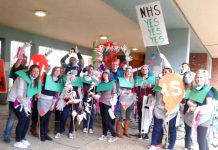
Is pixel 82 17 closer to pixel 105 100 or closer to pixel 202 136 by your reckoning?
pixel 105 100

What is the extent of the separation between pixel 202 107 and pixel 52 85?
2.28 m

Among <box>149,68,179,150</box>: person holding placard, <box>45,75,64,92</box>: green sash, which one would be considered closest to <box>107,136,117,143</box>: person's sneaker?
<box>149,68,179,150</box>: person holding placard

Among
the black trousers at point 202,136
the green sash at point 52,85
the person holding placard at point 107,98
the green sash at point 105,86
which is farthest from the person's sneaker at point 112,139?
the black trousers at point 202,136

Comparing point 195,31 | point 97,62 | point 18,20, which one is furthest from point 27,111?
point 195,31

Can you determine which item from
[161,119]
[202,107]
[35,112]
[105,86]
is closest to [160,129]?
[161,119]

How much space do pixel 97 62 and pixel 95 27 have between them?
2.30 meters

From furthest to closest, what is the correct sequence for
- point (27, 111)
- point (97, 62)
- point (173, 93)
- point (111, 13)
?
1. point (111, 13)
2. point (97, 62)
3. point (173, 93)
4. point (27, 111)

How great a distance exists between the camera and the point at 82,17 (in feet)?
18.7

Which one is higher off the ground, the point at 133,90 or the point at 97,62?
the point at 97,62

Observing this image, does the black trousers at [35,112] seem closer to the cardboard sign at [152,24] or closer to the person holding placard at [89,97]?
the person holding placard at [89,97]

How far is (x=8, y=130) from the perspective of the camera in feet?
12.1

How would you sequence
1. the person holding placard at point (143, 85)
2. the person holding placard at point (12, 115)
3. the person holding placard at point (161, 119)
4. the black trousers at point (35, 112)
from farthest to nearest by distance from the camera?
the person holding placard at point (143, 85) < the black trousers at point (35, 112) < the person holding placard at point (161, 119) < the person holding placard at point (12, 115)

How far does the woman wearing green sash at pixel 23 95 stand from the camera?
11.3ft

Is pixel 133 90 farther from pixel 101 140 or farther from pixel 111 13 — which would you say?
pixel 111 13
